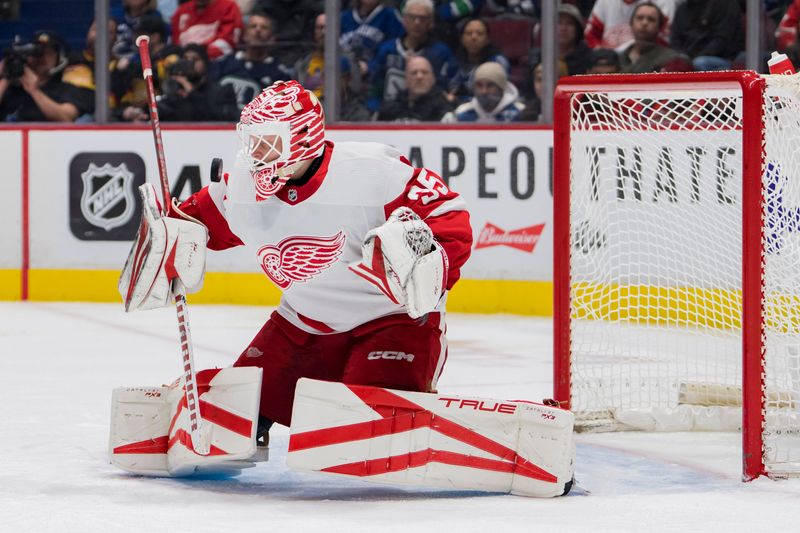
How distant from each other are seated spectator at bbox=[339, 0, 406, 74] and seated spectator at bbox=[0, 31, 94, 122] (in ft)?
4.43

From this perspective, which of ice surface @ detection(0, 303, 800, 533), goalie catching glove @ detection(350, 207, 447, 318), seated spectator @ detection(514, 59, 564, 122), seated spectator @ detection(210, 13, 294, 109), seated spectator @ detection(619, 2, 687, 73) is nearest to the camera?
ice surface @ detection(0, 303, 800, 533)

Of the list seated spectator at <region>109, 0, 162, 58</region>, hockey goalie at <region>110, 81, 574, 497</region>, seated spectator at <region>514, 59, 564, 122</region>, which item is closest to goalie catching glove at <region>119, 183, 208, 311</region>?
hockey goalie at <region>110, 81, 574, 497</region>

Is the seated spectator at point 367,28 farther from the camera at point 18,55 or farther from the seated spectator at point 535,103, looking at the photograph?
the camera at point 18,55

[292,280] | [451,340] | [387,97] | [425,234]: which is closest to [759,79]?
[425,234]

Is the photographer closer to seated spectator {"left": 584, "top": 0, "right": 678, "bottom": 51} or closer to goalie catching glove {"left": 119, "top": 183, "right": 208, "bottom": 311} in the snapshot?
seated spectator {"left": 584, "top": 0, "right": 678, "bottom": 51}

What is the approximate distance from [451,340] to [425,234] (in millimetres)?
2713

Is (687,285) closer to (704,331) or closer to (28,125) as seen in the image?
(704,331)

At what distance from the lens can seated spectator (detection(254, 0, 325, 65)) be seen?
6605 mm

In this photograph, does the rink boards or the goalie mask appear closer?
the goalie mask

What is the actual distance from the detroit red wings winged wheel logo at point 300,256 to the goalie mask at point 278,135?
119 millimetres

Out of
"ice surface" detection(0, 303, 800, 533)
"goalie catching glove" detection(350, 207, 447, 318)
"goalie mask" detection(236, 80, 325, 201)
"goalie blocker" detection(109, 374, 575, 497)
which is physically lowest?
"ice surface" detection(0, 303, 800, 533)

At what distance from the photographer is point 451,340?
16.8ft

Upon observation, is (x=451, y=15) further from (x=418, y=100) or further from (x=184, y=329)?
(x=184, y=329)

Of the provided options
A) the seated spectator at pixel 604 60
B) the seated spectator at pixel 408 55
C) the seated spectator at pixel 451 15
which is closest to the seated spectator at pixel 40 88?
the seated spectator at pixel 408 55
